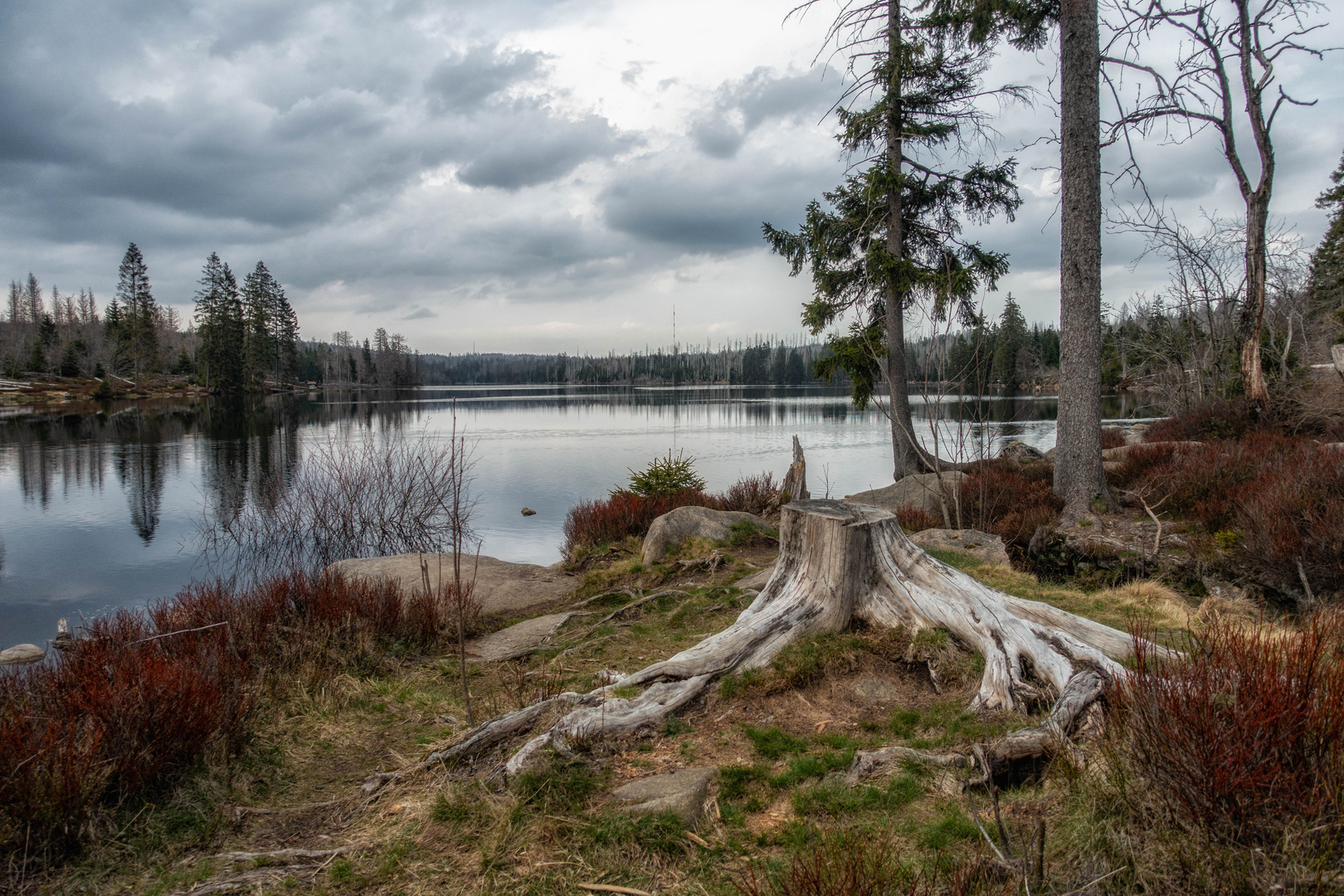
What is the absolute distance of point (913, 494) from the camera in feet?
43.5

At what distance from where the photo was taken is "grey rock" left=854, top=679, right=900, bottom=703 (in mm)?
4078

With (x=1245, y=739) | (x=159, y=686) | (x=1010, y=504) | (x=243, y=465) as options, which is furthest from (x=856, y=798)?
(x=243, y=465)

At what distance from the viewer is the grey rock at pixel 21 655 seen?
8.38m

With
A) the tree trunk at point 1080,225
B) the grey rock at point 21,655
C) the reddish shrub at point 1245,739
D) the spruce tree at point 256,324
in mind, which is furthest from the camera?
the spruce tree at point 256,324

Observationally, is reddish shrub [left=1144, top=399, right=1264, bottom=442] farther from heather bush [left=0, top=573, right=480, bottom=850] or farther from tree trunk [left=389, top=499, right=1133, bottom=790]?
heather bush [left=0, top=573, right=480, bottom=850]

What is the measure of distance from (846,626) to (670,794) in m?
2.04

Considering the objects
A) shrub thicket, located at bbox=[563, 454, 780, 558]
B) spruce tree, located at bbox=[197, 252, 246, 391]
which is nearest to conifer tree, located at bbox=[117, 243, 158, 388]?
spruce tree, located at bbox=[197, 252, 246, 391]

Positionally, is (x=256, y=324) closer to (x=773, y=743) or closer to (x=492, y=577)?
(x=492, y=577)

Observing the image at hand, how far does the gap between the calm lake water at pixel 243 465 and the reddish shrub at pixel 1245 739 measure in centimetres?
421

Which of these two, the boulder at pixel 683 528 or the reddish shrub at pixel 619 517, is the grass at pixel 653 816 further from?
the reddish shrub at pixel 619 517

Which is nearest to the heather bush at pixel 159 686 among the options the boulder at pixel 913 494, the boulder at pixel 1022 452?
the boulder at pixel 913 494

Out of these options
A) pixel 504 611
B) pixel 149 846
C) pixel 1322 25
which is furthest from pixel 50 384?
pixel 1322 25

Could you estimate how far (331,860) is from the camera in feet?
9.70

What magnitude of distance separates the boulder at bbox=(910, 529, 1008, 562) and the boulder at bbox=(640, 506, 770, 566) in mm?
2820
